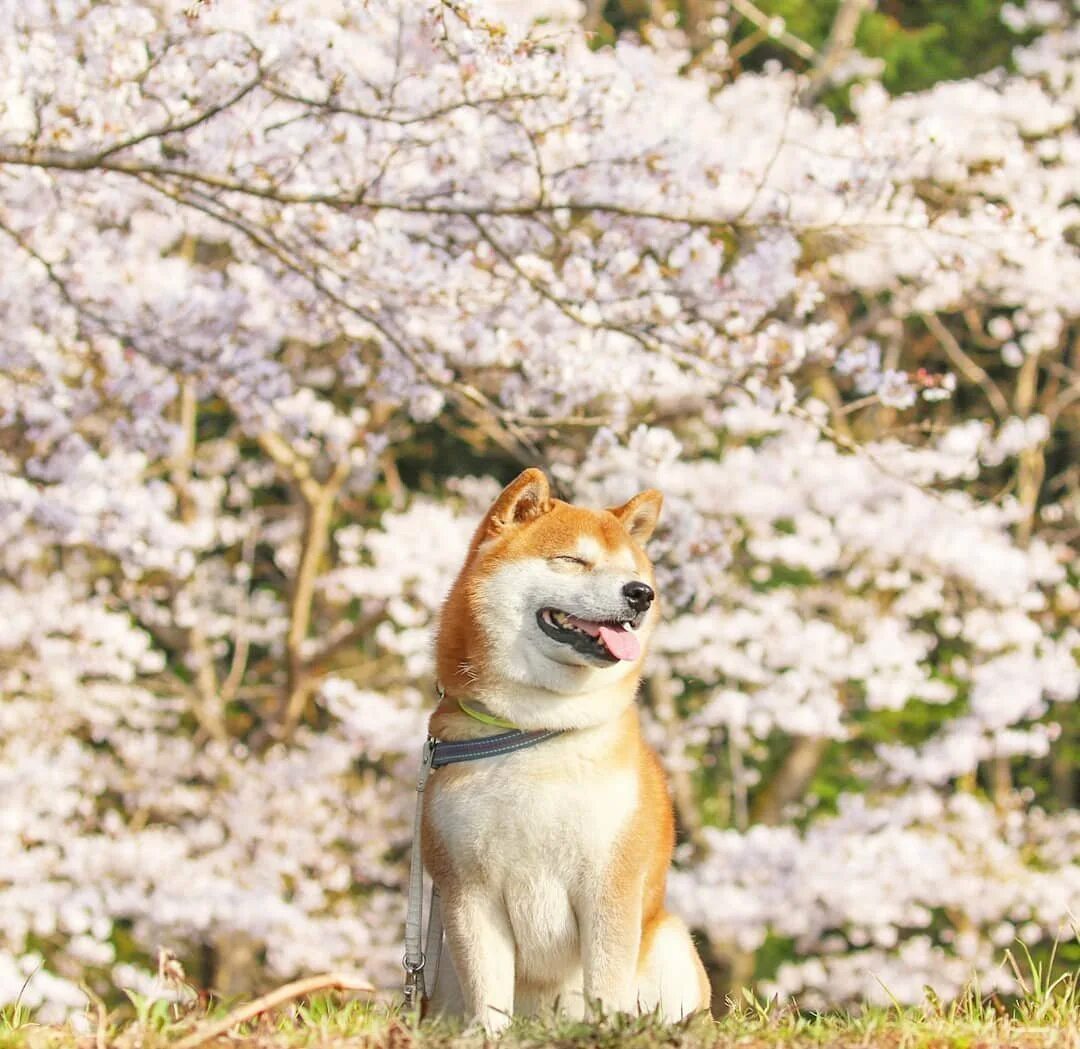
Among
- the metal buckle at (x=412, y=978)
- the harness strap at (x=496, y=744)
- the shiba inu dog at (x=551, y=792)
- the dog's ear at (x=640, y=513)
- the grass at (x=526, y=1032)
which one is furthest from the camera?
the dog's ear at (x=640, y=513)

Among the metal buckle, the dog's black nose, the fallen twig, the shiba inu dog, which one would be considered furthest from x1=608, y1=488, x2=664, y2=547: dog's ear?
the fallen twig

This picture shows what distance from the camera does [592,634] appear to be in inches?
144

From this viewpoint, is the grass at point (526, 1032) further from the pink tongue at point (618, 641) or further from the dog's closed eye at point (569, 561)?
the dog's closed eye at point (569, 561)

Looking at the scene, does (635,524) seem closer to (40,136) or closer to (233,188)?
(233,188)

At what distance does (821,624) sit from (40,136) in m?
7.35

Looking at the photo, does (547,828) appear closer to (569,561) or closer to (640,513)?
(569,561)

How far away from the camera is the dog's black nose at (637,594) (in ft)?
11.8

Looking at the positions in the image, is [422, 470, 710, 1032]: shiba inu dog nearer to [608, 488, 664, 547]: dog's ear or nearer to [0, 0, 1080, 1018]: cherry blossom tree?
[608, 488, 664, 547]: dog's ear

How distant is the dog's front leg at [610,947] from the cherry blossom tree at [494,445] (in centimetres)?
252

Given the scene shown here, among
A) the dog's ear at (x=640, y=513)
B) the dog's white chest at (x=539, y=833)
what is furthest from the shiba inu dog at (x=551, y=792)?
the dog's ear at (x=640, y=513)

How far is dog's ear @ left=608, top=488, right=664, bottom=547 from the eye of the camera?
13.1ft

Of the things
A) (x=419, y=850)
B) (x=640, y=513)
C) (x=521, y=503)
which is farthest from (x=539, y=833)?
(x=640, y=513)

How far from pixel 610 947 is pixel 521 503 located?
106cm

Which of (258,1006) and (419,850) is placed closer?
(258,1006)
